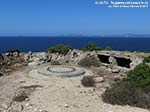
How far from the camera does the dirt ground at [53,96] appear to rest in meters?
12.6

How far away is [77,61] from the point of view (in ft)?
81.6

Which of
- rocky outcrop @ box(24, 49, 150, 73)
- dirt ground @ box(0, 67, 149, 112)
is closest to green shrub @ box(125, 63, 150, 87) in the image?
dirt ground @ box(0, 67, 149, 112)

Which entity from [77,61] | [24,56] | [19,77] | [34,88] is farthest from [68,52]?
[34,88]

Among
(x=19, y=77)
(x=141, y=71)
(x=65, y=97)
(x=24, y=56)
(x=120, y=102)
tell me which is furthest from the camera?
(x=24, y=56)

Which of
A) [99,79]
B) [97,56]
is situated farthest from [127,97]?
[97,56]

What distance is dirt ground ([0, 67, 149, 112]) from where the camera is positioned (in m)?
12.6

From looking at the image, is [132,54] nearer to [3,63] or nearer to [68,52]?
[68,52]

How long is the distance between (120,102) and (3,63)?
551 inches

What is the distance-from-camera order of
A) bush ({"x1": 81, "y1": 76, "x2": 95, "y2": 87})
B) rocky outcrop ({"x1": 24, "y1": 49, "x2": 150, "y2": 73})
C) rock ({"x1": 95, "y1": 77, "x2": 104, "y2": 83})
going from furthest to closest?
1. rocky outcrop ({"x1": 24, "y1": 49, "x2": 150, "y2": 73})
2. rock ({"x1": 95, "y1": 77, "x2": 104, "y2": 83})
3. bush ({"x1": 81, "y1": 76, "x2": 95, "y2": 87})

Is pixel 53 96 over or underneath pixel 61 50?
underneath

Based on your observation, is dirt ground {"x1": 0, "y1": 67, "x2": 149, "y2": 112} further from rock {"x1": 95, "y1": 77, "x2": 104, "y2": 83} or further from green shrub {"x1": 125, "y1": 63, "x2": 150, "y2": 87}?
green shrub {"x1": 125, "y1": 63, "x2": 150, "y2": 87}

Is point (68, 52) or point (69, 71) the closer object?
point (69, 71)

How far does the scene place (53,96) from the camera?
14.5 meters

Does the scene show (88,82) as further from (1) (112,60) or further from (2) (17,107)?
(1) (112,60)
